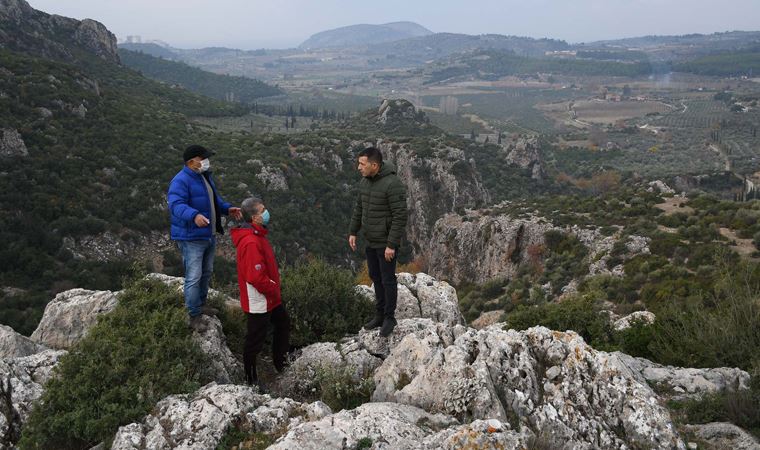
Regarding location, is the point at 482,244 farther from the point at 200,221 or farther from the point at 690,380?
the point at 200,221

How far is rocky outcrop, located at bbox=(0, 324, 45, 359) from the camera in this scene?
824 cm

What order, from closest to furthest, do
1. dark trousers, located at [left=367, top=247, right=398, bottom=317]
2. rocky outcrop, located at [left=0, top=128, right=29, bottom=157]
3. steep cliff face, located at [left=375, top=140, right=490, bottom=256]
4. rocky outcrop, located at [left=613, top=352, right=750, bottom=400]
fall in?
1. rocky outcrop, located at [left=613, top=352, right=750, bottom=400]
2. dark trousers, located at [left=367, top=247, right=398, bottom=317]
3. rocky outcrop, located at [left=0, top=128, right=29, bottom=157]
4. steep cliff face, located at [left=375, top=140, right=490, bottom=256]

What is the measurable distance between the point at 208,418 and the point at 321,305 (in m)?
3.91

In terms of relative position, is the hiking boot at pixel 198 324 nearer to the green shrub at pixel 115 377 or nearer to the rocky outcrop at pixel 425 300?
the green shrub at pixel 115 377

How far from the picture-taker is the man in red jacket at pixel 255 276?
273 inches

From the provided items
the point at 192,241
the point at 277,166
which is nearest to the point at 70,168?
the point at 277,166

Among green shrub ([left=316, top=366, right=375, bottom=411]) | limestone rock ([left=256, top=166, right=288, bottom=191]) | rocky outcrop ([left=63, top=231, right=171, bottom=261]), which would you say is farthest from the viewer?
limestone rock ([left=256, top=166, right=288, bottom=191])

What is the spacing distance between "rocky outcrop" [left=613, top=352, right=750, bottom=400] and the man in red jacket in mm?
6090

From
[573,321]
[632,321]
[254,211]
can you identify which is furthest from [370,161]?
[632,321]

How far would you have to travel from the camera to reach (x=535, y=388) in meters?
6.34

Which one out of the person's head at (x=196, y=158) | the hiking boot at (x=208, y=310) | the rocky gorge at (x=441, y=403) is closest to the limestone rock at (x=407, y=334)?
the rocky gorge at (x=441, y=403)

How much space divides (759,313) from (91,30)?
11598cm

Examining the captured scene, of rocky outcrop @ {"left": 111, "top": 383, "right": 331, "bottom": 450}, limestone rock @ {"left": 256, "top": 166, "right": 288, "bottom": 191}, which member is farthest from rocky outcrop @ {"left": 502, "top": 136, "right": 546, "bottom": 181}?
rocky outcrop @ {"left": 111, "top": 383, "right": 331, "bottom": 450}

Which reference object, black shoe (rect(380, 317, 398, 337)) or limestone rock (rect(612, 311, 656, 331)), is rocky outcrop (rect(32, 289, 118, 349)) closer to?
black shoe (rect(380, 317, 398, 337))
